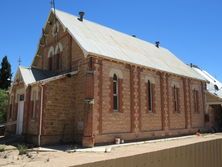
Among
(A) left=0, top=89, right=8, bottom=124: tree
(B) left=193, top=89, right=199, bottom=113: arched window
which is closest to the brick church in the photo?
(B) left=193, top=89, right=199, bottom=113: arched window

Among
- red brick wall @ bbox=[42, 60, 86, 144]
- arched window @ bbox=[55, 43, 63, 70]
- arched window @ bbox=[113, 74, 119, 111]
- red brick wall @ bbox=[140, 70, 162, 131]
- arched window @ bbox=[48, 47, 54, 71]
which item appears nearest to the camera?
red brick wall @ bbox=[42, 60, 86, 144]

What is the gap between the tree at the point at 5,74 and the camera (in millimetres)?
39656

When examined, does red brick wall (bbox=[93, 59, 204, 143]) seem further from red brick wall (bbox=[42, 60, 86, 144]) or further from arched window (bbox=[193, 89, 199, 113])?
red brick wall (bbox=[42, 60, 86, 144])

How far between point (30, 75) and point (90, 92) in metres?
5.78

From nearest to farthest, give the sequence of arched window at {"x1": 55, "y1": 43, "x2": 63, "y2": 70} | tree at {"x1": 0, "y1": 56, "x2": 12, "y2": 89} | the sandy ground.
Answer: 1. the sandy ground
2. arched window at {"x1": 55, "y1": 43, "x2": 63, "y2": 70}
3. tree at {"x1": 0, "y1": 56, "x2": 12, "y2": 89}

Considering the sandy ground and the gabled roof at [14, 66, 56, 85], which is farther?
the gabled roof at [14, 66, 56, 85]

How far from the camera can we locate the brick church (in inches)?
643

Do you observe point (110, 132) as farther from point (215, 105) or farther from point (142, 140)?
point (215, 105)

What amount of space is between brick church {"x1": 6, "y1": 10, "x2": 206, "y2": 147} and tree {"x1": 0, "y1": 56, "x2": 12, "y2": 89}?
58.1ft

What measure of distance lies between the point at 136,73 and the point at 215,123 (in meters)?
15.3

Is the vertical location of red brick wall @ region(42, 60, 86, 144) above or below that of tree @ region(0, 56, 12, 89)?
below

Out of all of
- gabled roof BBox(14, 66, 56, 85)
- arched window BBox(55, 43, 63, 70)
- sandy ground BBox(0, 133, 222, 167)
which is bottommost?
sandy ground BBox(0, 133, 222, 167)

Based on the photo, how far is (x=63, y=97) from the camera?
17.2m

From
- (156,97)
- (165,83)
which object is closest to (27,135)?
(156,97)
